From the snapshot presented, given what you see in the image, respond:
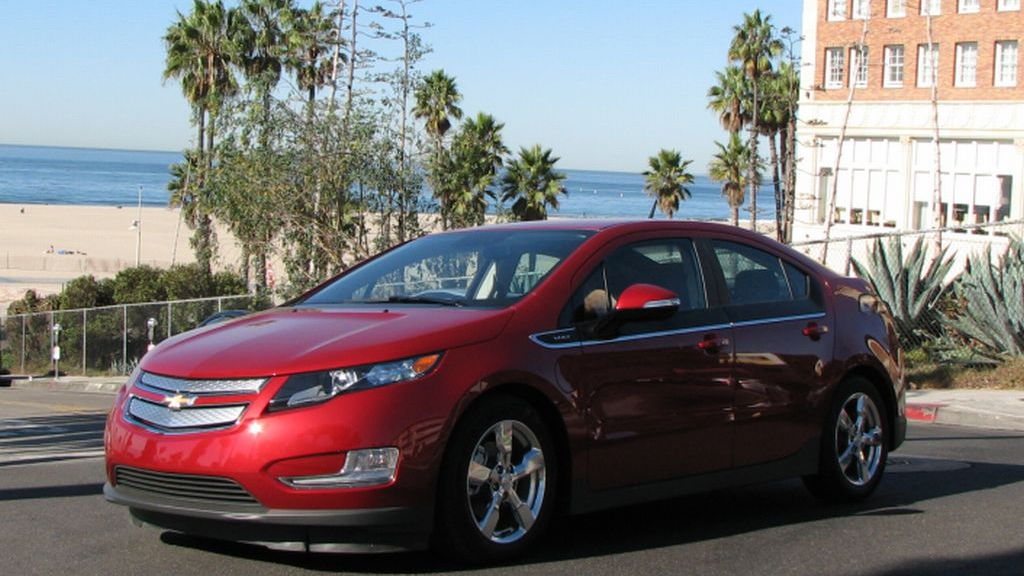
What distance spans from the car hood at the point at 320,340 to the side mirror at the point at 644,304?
58cm

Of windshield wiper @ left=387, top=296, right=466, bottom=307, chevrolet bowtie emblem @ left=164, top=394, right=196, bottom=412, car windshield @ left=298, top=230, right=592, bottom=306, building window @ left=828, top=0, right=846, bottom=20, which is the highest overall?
building window @ left=828, top=0, right=846, bottom=20

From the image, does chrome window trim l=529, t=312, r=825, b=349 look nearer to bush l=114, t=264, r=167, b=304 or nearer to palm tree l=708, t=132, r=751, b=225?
bush l=114, t=264, r=167, b=304

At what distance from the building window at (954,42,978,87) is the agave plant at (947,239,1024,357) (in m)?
32.6

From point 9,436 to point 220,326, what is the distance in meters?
8.59

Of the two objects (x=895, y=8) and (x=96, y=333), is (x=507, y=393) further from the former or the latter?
(x=895, y=8)

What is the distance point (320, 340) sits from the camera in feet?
18.1

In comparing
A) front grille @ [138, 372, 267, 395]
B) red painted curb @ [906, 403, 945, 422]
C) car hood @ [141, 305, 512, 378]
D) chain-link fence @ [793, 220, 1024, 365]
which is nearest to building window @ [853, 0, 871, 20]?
chain-link fence @ [793, 220, 1024, 365]

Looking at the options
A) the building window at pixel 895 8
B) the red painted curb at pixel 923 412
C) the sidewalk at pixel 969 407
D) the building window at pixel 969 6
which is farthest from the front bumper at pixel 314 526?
the building window at pixel 895 8

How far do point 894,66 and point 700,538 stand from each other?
45685mm

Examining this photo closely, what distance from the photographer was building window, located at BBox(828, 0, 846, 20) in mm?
50094

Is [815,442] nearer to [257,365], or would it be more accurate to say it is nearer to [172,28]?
[257,365]

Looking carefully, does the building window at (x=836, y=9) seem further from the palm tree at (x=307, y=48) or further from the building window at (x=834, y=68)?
the palm tree at (x=307, y=48)

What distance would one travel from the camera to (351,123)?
79.7 ft

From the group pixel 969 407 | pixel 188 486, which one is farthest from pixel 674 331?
pixel 969 407
